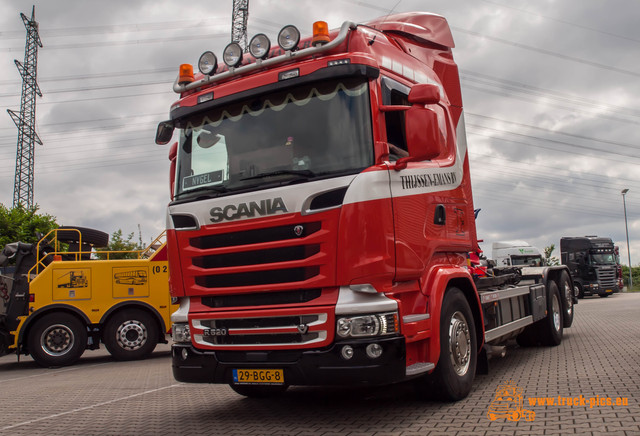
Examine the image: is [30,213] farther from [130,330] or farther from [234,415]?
[234,415]

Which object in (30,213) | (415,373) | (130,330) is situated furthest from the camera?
(30,213)

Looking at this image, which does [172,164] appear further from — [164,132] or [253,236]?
[253,236]

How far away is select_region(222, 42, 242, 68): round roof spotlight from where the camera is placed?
241 inches

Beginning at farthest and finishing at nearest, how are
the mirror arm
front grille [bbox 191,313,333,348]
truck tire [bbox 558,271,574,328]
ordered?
truck tire [bbox 558,271,574,328] < the mirror arm < front grille [bbox 191,313,333,348]

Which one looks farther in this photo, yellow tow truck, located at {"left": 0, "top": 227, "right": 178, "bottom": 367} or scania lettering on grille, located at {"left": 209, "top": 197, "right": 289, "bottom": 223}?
yellow tow truck, located at {"left": 0, "top": 227, "right": 178, "bottom": 367}

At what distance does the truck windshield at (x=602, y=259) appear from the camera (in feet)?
108

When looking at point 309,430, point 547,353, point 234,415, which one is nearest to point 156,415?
point 234,415

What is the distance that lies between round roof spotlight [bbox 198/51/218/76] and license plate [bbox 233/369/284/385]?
296 cm

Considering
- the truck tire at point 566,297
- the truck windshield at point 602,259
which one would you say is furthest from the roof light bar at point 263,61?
the truck windshield at point 602,259

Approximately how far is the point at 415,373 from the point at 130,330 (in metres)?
8.69

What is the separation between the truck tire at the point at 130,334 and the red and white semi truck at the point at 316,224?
6.93 m

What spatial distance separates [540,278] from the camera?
10.4m

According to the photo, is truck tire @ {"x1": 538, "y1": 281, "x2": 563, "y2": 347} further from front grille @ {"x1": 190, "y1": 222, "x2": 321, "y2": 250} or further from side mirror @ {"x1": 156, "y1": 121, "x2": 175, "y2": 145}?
side mirror @ {"x1": 156, "y1": 121, "x2": 175, "y2": 145}

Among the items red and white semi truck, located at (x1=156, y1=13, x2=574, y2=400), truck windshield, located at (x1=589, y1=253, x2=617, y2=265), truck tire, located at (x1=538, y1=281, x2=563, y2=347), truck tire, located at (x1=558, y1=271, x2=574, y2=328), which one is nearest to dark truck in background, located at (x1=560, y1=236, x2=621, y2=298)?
truck windshield, located at (x1=589, y1=253, x2=617, y2=265)
